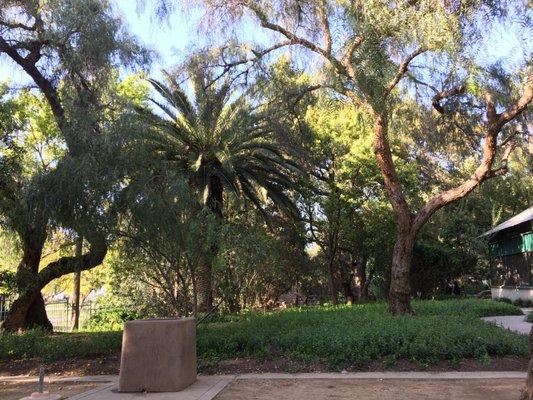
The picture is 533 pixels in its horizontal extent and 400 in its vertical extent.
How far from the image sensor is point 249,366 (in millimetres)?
9766

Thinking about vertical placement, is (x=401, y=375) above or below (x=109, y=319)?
below

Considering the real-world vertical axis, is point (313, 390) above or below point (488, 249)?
below

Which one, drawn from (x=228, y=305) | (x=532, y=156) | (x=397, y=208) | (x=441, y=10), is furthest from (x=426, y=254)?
(x=441, y=10)

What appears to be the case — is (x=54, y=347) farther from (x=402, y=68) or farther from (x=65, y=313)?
(x=65, y=313)

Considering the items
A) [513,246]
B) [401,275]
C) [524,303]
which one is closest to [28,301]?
[401,275]

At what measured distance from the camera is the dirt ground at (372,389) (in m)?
7.34

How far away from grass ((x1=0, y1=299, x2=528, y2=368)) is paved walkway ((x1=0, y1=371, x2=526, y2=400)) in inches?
24.6

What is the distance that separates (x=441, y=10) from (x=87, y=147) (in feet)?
22.6

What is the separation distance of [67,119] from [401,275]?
28.9 feet

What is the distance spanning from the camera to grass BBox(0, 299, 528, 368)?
31.3 ft

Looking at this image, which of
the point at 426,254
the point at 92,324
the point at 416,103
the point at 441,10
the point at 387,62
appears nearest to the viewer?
the point at 441,10

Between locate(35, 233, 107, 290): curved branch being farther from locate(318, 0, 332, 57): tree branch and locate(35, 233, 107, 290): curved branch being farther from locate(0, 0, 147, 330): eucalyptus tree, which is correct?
locate(318, 0, 332, 57): tree branch

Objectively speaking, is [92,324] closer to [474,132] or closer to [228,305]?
[228,305]

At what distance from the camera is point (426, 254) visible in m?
27.2
